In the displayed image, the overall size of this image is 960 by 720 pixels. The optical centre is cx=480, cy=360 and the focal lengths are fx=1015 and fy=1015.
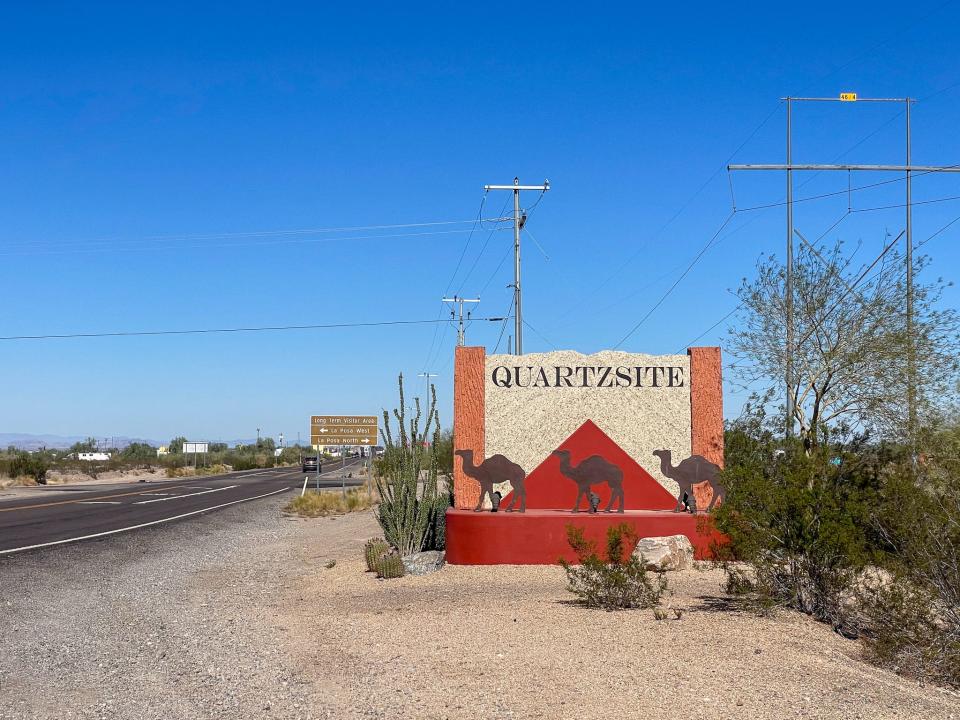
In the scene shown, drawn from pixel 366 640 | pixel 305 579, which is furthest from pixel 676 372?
pixel 366 640

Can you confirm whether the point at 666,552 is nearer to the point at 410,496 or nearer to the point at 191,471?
the point at 410,496

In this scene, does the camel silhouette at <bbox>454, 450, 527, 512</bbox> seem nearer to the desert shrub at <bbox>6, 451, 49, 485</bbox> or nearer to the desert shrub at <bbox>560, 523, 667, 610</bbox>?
the desert shrub at <bbox>560, 523, 667, 610</bbox>

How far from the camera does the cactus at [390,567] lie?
593 inches

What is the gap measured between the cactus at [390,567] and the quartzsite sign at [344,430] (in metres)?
30.4

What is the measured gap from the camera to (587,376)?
1719 centimetres

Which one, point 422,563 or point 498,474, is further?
point 498,474

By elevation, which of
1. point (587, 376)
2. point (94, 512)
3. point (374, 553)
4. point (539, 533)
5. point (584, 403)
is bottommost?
point (94, 512)

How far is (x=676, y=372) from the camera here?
17188 millimetres

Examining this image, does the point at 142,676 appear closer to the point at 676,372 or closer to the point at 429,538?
the point at 429,538

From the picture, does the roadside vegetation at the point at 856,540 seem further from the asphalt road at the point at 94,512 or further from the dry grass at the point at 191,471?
the dry grass at the point at 191,471

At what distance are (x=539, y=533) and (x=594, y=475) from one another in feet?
4.63

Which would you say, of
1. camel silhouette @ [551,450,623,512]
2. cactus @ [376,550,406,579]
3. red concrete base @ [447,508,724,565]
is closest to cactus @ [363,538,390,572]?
cactus @ [376,550,406,579]

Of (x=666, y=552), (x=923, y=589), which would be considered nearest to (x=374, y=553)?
(x=666, y=552)

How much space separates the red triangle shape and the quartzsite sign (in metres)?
29.2
